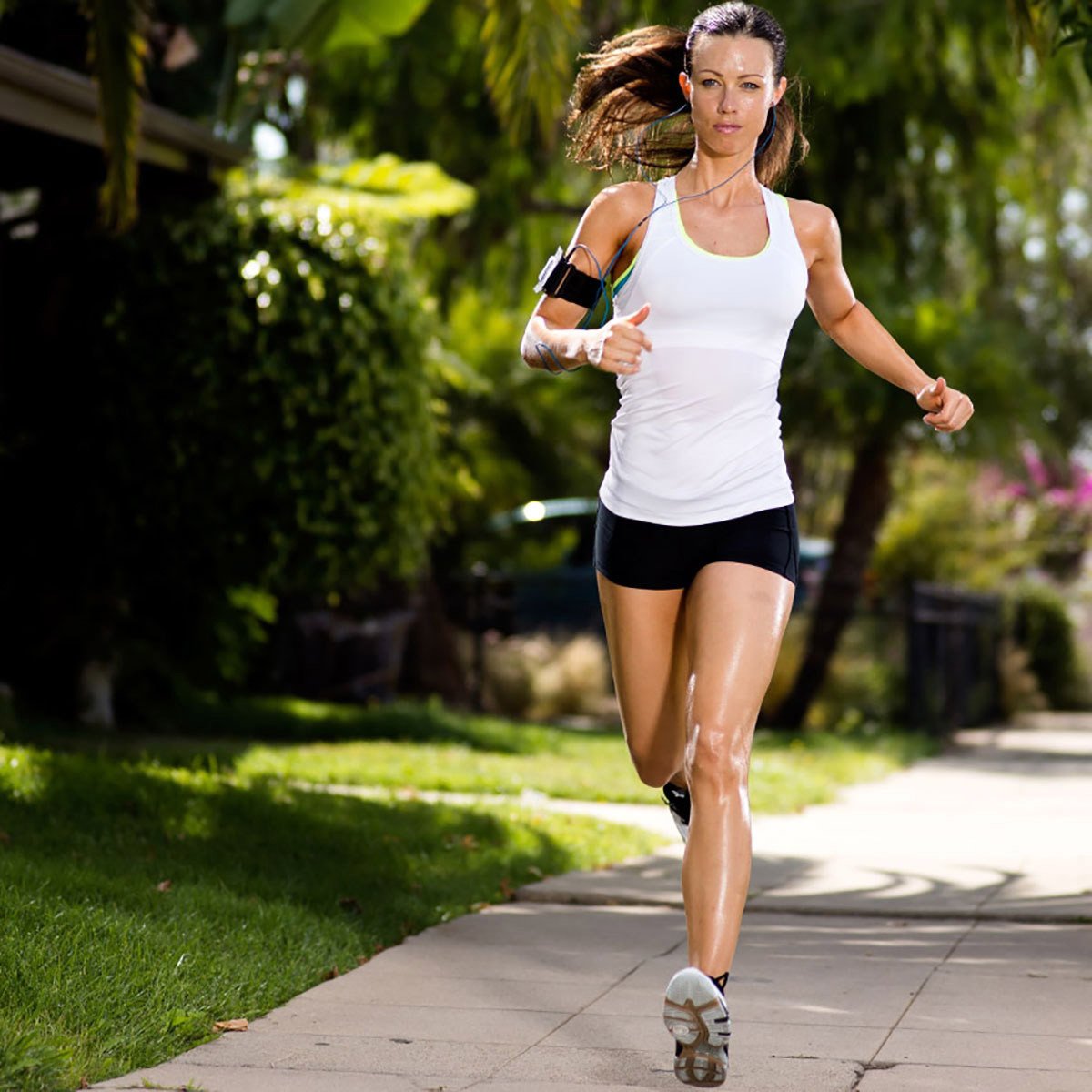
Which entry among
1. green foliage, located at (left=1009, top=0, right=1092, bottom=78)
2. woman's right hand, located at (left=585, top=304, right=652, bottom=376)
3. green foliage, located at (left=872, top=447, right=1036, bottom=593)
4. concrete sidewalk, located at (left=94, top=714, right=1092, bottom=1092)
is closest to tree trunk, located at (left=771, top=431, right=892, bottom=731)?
green foliage, located at (left=872, top=447, right=1036, bottom=593)

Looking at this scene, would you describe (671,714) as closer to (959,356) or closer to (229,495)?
(229,495)

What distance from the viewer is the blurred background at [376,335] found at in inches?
371

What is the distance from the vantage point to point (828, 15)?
11.7 meters

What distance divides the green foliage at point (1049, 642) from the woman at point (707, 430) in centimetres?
1740

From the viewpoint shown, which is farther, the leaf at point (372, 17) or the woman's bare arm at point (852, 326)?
the leaf at point (372, 17)

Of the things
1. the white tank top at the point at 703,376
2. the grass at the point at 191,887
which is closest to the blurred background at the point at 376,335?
the white tank top at the point at 703,376

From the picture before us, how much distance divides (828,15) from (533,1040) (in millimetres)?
9042

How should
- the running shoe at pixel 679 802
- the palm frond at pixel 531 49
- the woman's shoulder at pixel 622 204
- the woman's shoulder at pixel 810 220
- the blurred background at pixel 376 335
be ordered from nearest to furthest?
the woman's shoulder at pixel 622 204
the woman's shoulder at pixel 810 220
the running shoe at pixel 679 802
the palm frond at pixel 531 49
the blurred background at pixel 376 335

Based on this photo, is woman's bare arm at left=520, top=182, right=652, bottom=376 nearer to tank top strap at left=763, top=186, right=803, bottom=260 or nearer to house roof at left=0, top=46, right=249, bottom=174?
tank top strap at left=763, top=186, right=803, bottom=260

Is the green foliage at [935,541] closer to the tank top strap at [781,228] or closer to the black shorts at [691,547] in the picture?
the tank top strap at [781,228]

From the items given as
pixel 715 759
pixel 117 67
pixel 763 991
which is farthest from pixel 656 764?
pixel 117 67

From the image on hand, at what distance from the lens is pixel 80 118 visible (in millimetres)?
8430

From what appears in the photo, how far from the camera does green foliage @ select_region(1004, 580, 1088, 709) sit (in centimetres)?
2105

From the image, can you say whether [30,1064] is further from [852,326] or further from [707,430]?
[852,326]
